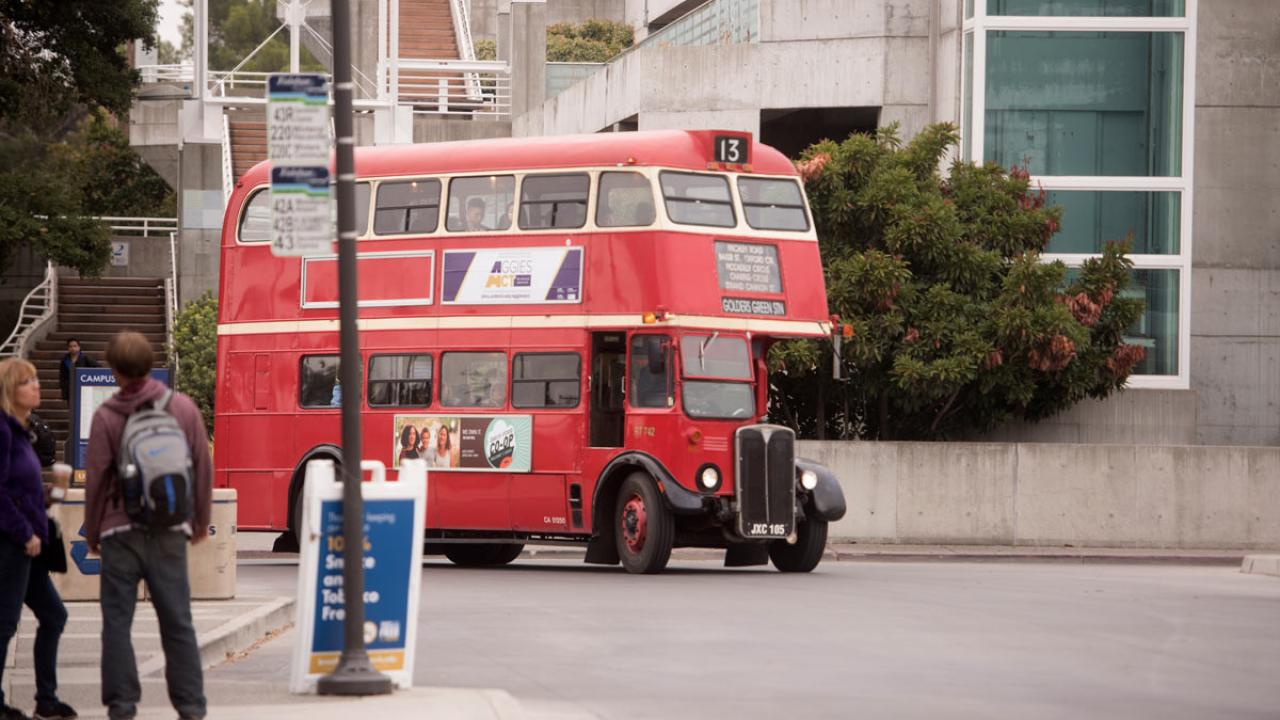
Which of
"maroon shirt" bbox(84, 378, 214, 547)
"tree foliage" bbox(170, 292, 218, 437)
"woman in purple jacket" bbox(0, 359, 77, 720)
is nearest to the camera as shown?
"maroon shirt" bbox(84, 378, 214, 547)

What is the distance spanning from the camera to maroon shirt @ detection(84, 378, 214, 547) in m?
9.94

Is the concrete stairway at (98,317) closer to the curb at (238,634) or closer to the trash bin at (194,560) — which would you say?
the trash bin at (194,560)

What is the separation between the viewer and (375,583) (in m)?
11.5

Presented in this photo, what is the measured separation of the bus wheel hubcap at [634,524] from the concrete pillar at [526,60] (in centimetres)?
2459

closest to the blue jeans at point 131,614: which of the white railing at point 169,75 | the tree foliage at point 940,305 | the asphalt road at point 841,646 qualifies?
the asphalt road at point 841,646

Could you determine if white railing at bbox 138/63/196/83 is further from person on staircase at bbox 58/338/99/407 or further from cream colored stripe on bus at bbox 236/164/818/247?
cream colored stripe on bus at bbox 236/164/818/247

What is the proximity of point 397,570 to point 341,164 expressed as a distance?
225 cm

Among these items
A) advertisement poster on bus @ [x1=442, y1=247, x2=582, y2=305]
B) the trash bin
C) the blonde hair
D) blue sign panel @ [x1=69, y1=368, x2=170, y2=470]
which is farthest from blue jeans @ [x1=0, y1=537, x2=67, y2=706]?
advertisement poster on bus @ [x1=442, y1=247, x2=582, y2=305]

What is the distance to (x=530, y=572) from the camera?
23672mm

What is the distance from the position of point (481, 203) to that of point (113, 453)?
44.8 feet

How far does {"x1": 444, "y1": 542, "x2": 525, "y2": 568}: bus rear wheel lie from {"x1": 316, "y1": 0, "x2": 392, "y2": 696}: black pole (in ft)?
46.9

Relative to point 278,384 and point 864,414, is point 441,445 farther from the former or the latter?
point 864,414

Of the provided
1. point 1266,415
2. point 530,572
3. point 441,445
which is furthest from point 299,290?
point 1266,415

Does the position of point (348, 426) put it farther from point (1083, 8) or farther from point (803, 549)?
point (1083, 8)
